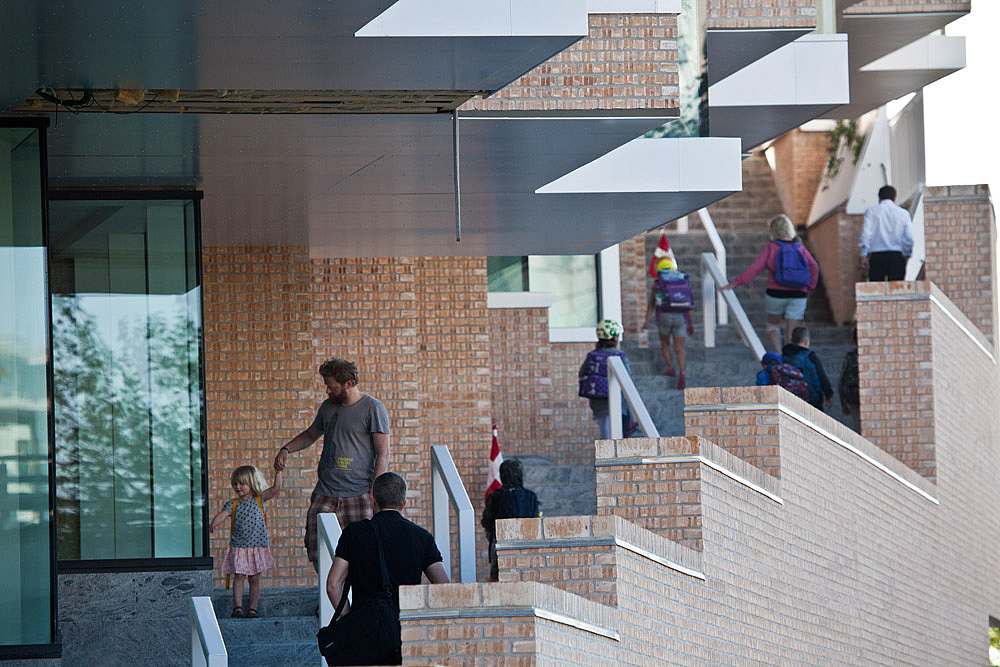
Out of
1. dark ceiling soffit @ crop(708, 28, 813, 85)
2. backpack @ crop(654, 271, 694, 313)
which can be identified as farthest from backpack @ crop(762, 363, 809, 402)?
backpack @ crop(654, 271, 694, 313)

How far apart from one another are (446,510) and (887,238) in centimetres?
917

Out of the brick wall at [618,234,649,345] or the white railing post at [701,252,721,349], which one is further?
the brick wall at [618,234,649,345]

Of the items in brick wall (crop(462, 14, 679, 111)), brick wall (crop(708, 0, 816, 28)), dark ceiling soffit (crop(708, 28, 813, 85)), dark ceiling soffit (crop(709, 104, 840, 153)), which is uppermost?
brick wall (crop(708, 0, 816, 28))

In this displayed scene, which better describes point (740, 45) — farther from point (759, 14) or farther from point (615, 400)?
point (615, 400)

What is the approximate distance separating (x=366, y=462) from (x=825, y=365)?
937 cm

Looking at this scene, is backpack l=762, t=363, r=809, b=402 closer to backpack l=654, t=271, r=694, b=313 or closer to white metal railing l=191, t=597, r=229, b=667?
backpack l=654, t=271, r=694, b=313

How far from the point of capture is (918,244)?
21.4m

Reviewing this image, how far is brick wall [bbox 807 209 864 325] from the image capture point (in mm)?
23484

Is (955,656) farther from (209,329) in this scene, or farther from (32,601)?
(32,601)

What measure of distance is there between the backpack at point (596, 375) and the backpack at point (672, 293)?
1907 mm

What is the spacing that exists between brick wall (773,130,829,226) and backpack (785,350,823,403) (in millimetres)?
9604

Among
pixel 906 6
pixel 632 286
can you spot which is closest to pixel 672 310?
pixel 632 286

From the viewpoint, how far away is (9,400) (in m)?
10.4

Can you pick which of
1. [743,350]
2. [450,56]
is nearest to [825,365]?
[743,350]
